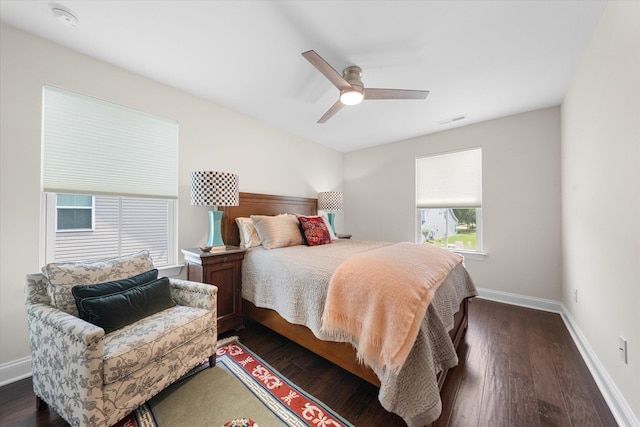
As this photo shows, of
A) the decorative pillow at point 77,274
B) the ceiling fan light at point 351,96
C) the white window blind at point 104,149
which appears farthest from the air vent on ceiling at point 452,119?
the decorative pillow at point 77,274

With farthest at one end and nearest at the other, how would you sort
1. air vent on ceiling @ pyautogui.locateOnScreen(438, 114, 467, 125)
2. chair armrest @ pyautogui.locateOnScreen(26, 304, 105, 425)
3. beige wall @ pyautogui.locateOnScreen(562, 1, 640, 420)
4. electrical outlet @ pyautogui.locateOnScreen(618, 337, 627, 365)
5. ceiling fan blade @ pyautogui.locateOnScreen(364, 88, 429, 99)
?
air vent on ceiling @ pyautogui.locateOnScreen(438, 114, 467, 125)
ceiling fan blade @ pyautogui.locateOnScreen(364, 88, 429, 99)
electrical outlet @ pyautogui.locateOnScreen(618, 337, 627, 365)
beige wall @ pyautogui.locateOnScreen(562, 1, 640, 420)
chair armrest @ pyautogui.locateOnScreen(26, 304, 105, 425)

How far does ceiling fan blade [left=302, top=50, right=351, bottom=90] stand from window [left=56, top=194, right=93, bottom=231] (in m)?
2.24

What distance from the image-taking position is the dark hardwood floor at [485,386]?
1.40 meters

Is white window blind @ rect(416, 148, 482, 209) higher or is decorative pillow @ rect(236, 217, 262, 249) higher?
white window blind @ rect(416, 148, 482, 209)

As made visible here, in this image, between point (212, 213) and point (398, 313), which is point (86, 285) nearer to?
point (212, 213)

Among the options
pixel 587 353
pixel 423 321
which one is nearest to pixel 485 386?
pixel 423 321

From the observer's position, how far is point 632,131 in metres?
1.28

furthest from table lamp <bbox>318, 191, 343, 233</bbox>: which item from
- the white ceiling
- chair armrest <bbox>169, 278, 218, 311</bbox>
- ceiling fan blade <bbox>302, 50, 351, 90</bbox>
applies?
chair armrest <bbox>169, 278, 218, 311</bbox>

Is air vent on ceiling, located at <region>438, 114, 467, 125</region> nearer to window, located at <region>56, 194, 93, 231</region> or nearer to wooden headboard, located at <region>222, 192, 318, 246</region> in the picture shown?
wooden headboard, located at <region>222, 192, 318, 246</region>

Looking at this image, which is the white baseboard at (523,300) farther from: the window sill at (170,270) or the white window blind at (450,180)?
the window sill at (170,270)

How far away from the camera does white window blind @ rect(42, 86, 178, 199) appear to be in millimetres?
1895

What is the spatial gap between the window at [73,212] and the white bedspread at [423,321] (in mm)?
1425

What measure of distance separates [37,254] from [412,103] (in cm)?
383

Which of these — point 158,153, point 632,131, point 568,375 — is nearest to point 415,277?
point 632,131
